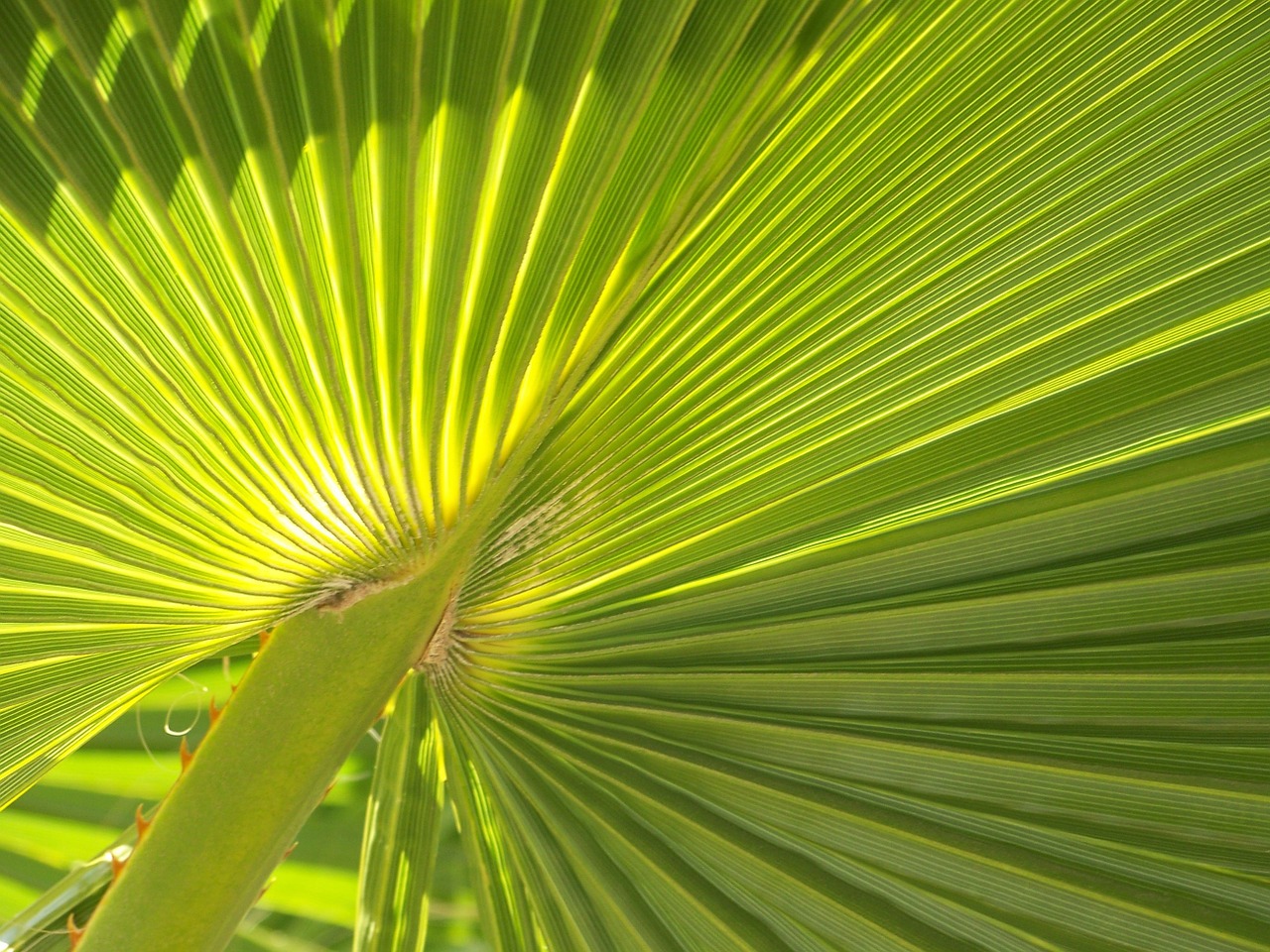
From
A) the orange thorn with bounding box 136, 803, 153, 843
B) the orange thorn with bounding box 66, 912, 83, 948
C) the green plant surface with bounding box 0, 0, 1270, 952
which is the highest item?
the green plant surface with bounding box 0, 0, 1270, 952

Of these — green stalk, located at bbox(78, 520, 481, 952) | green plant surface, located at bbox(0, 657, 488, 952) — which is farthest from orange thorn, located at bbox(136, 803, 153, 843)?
green plant surface, located at bbox(0, 657, 488, 952)

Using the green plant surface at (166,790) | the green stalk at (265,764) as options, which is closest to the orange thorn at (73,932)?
the green stalk at (265,764)

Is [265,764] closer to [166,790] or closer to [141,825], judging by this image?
[141,825]

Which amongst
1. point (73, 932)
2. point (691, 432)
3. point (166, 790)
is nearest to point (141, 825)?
point (73, 932)

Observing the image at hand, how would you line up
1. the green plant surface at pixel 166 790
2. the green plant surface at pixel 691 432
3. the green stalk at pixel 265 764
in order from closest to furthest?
the green plant surface at pixel 691 432 → the green stalk at pixel 265 764 → the green plant surface at pixel 166 790

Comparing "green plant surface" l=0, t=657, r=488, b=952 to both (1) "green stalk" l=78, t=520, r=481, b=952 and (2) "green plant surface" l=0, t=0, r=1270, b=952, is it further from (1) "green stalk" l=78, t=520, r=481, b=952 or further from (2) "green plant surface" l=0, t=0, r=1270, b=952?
(1) "green stalk" l=78, t=520, r=481, b=952

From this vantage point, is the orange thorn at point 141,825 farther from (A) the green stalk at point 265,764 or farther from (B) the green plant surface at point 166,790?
(B) the green plant surface at point 166,790

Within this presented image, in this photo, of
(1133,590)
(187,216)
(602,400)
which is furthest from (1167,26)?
(187,216)

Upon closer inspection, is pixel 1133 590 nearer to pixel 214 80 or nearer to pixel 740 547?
pixel 740 547
